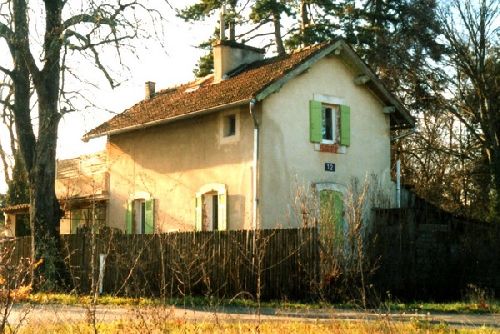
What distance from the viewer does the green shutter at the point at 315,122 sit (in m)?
24.7

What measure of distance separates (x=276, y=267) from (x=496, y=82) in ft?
60.9

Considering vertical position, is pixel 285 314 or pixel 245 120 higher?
pixel 245 120

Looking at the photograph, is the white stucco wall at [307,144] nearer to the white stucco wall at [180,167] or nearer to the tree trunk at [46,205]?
the white stucco wall at [180,167]

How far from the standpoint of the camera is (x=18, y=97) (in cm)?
2284

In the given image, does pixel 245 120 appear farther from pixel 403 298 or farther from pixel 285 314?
pixel 285 314

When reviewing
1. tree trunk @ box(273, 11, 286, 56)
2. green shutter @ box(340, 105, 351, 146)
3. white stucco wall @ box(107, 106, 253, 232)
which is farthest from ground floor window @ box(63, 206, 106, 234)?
tree trunk @ box(273, 11, 286, 56)

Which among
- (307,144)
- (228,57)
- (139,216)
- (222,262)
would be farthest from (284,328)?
(139,216)

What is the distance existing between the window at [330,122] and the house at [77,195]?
29.6 ft

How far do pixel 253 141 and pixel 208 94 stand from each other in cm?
332

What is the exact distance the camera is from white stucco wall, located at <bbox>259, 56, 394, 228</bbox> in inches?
926

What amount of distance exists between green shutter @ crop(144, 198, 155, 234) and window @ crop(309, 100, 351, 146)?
652 centimetres

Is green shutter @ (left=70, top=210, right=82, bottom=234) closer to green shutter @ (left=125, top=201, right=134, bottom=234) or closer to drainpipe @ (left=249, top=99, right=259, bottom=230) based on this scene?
green shutter @ (left=125, top=201, right=134, bottom=234)

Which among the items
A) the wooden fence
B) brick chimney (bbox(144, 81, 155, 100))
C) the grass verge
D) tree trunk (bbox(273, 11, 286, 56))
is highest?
tree trunk (bbox(273, 11, 286, 56))

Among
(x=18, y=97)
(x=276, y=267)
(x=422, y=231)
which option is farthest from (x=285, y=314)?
(x=18, y=97)
